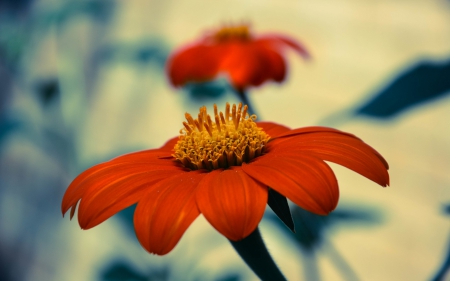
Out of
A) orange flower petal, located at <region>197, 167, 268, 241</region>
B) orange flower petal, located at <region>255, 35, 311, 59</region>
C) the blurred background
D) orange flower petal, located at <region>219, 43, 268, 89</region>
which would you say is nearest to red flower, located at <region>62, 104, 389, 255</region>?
orange flower petal, located at <region>197, 167, 268, 241</region>

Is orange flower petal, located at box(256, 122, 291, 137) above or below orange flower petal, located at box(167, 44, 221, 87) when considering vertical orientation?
below

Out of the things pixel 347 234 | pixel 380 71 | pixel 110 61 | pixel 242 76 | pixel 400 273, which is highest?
pixel 110 61

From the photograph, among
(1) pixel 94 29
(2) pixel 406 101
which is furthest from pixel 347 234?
(1) pixel 94 29

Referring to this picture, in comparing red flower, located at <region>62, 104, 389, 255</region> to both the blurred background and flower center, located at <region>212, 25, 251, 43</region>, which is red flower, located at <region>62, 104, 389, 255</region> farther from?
flower center, located at <region>212, 25, 251, 43</region>

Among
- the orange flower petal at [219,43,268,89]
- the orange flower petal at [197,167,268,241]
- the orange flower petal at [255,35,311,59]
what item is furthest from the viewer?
the orange flower petal at [255,35,311,59]

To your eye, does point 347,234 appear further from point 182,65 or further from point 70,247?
point 70,247

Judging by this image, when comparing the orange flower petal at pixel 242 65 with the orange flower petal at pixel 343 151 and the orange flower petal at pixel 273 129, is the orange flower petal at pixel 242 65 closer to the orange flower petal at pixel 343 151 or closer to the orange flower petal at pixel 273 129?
the orange flower petal at pixel 273 129

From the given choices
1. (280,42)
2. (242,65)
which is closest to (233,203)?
(242,65)
